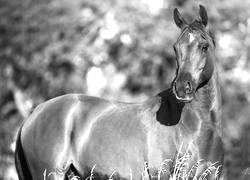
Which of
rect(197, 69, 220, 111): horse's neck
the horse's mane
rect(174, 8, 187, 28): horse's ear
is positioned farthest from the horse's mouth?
rect(174, 8, 187, 28): horse's ear

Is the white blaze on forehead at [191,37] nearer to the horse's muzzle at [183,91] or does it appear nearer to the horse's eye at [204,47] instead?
the horse's eye at [204,47]

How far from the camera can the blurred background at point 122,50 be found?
15.5 meters

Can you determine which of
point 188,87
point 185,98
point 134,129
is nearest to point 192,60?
point 188,87

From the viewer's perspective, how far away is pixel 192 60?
5332 millimetres

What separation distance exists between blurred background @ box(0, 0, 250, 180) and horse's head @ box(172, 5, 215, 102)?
31.9ft

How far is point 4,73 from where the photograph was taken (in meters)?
17.4

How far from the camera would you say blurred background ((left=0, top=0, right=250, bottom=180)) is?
1555 cm

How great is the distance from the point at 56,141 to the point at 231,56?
35.2 feet

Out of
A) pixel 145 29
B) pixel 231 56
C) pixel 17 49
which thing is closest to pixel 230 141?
pixel 231 56

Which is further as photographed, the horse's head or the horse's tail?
the horse's tail

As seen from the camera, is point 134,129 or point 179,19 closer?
point 134,129

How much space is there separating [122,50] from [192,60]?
1051cm

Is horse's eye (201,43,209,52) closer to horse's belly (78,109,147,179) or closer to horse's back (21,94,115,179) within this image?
horse's belly (78,109,147,179)

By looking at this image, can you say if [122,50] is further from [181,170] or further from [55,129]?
[181,170]
